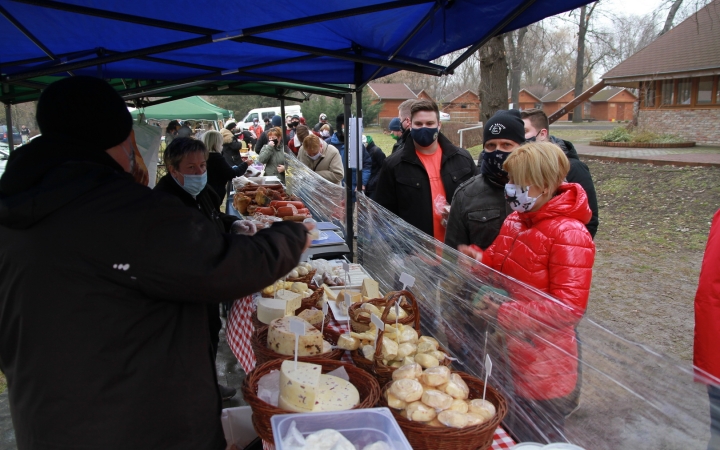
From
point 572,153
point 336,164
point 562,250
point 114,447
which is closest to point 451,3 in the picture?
point 562,250

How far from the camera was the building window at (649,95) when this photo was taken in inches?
895

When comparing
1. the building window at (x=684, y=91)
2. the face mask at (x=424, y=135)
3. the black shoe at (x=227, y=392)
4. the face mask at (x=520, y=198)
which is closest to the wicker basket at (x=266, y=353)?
the face mask at (x=520, y=198)

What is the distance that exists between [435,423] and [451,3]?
1.91 meters

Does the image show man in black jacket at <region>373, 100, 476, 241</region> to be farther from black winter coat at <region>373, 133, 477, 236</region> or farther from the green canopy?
the green canopy

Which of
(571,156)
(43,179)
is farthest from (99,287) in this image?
(571,156)

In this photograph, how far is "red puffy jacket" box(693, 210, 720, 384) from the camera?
2.01 m

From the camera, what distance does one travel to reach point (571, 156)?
345 centimetres

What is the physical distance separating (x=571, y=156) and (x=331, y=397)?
2.53m

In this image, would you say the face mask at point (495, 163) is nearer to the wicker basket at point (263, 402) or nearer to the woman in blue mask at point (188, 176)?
the wicker basket at point (263, 402)

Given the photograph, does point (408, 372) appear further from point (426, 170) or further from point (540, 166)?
point (426, 170)

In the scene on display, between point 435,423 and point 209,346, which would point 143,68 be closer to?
point 209,346

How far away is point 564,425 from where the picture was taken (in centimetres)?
185

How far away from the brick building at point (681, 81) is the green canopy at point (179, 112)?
16.9 metres

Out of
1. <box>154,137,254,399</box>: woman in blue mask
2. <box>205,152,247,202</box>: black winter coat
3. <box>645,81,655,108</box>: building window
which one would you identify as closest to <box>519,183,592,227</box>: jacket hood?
<box>154,137,254,399</box>: woman in blue mask
